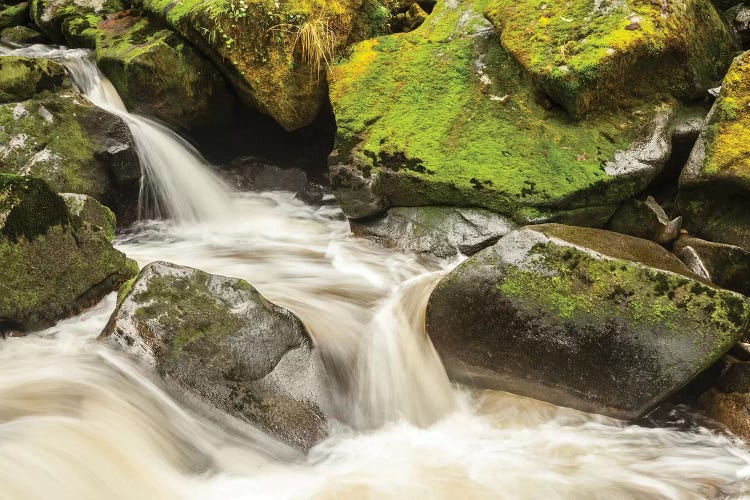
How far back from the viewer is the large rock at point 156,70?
23.0 ft

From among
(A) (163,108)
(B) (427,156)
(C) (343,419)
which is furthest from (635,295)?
(A) (163,108)

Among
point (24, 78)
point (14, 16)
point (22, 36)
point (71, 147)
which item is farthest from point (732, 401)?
point (14, 16)

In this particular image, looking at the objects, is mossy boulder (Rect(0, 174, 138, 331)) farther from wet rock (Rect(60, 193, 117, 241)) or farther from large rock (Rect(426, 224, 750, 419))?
large rock (Rect(426, 224, 750, 419))

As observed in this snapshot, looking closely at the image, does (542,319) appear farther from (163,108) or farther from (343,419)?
(163,108)

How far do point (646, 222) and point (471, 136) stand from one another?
76.5 inches

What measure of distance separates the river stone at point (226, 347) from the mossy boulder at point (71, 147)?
9.91ft

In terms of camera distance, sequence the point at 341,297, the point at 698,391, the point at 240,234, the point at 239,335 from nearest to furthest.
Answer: the point at 239,335 < the point at 698,391 < the point at 341,297 < the point at 240,234

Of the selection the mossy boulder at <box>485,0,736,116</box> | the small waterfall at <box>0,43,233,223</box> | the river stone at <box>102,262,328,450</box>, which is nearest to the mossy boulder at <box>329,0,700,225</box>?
the mossy boulder at <box>485,0,736,116</box>

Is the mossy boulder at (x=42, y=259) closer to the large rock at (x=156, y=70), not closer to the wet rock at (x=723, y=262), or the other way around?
the large rock at (x=156, y=70)

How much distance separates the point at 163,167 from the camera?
696 centimetres

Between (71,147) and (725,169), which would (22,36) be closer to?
(71,147)

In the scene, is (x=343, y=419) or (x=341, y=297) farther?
(x=341, y=297)

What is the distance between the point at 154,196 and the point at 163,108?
1.27m

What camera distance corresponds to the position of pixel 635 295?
12.3 ft
